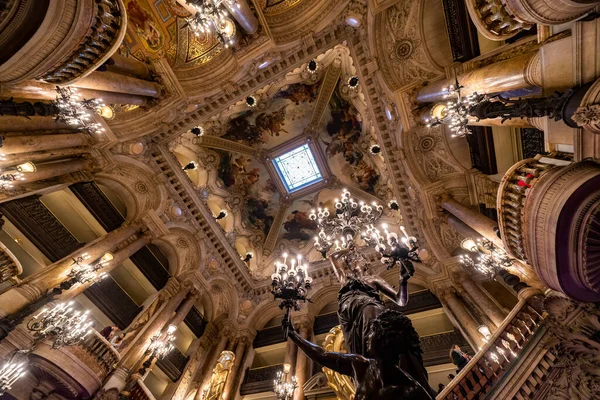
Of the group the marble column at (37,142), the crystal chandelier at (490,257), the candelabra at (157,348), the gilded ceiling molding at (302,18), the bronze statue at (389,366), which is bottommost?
the crystal chandelier at (490,257)

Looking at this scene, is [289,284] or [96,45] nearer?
[289,284]

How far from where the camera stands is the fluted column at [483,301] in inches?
277

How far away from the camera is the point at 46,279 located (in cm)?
653

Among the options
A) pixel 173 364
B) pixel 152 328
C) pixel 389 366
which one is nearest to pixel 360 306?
pixel 389 366

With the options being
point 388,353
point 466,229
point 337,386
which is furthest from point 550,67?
point 337,386

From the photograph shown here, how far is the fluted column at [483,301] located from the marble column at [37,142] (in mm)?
12623

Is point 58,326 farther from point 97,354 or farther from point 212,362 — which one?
point 212,362

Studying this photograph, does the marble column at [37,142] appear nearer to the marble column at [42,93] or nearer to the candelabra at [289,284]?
the marble column at [42,93]

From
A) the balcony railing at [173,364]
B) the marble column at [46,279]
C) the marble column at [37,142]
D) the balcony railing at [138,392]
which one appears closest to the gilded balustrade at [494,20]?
the marble column at [37,142]

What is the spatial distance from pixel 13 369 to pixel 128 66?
7.95 meters

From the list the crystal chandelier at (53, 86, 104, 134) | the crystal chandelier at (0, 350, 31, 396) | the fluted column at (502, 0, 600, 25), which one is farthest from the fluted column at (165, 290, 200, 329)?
the fluted column at (502, 0, 600, 25)

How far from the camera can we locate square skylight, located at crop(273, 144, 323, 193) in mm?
14867

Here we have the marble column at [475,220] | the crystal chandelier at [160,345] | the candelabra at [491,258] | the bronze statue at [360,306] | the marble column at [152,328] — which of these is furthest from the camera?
the crystal chandelier at [160,345]

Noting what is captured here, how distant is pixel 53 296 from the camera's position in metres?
6.30
